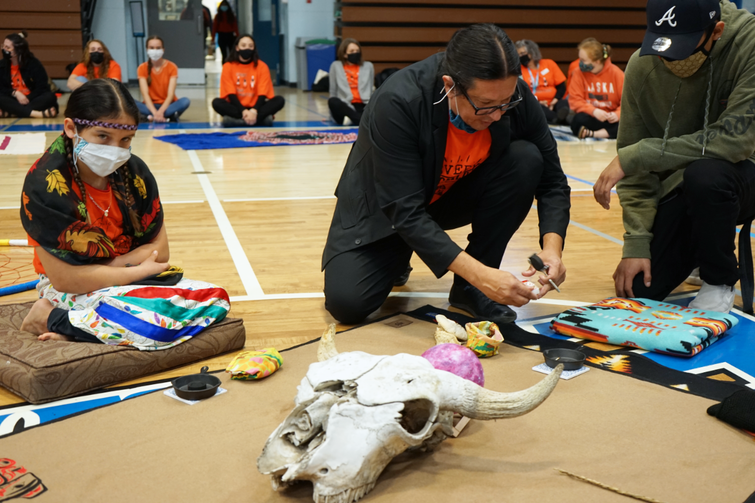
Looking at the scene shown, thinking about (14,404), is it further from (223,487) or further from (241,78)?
(241,78)

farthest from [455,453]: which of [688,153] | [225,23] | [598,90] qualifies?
[225,23]

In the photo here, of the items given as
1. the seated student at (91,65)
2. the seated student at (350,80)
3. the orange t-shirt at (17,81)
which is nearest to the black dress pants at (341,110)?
the seated student at (350,80)

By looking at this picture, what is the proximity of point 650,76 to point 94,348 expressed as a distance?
2.25 m

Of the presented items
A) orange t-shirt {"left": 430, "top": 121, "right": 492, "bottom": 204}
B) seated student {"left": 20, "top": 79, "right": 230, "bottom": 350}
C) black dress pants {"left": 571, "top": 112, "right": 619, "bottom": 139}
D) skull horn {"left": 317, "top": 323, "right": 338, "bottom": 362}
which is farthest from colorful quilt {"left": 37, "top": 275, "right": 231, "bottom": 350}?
black dress pants {"left": 571, "top": 112, "right": 619, "bottom": 139}

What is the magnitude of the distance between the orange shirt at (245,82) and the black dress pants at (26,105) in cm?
233

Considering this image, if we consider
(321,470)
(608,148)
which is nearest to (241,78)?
(608,148)

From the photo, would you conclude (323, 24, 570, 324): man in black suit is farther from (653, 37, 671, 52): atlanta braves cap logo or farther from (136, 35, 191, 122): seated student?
(136, 35, 191, 122): seated student

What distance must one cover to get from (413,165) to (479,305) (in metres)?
0.65

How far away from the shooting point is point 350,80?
9.16 m

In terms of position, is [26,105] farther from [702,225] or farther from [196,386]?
[702,225]

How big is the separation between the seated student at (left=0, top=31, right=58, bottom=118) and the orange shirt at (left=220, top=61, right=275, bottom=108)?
93.3 inches

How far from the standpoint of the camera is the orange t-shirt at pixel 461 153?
97.7 inches

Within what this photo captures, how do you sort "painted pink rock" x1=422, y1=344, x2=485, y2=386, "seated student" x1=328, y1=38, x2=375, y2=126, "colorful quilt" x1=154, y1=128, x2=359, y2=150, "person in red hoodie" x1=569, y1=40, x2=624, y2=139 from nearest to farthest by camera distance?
"painted pink rock" x1=422, y1=344, x2=485, y2=386, "colorful quilt" x1=154, y1=128, x2=359, y2=150, "person in red hoodie" x1=569, y1=40, x2=624, y2=139, "seated student" x1=328, y1=38, x2=375, y2=126

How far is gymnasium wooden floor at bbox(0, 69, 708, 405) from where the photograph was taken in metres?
2.79
